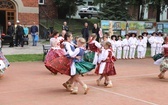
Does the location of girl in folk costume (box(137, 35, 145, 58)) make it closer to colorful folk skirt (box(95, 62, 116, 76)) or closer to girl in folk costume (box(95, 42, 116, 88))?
girl in folk costume (box(95, 42, 116, 88))

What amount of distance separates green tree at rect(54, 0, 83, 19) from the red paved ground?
23.7 m

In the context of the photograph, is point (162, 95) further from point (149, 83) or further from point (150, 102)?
point (149, 83)

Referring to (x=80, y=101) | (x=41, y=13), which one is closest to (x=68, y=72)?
(x=80, y=101)

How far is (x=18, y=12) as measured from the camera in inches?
989

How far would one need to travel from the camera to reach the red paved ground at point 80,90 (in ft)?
24.6

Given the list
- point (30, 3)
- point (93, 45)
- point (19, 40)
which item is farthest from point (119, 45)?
point (30, 3)

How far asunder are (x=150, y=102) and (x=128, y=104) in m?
0.61

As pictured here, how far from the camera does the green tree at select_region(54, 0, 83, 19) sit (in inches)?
1383

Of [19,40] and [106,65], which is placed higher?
[19,40]

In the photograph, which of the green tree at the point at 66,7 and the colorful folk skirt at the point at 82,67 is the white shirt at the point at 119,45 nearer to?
the colorful folk skirt at the point at 82,67

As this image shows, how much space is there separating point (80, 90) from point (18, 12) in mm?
17701

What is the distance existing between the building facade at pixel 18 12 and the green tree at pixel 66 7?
29.8 ft

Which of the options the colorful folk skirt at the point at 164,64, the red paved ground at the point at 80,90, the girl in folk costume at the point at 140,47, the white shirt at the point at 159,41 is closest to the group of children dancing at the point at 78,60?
the red paved ground at the point at 80,90

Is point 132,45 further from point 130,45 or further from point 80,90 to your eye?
point 80,90
